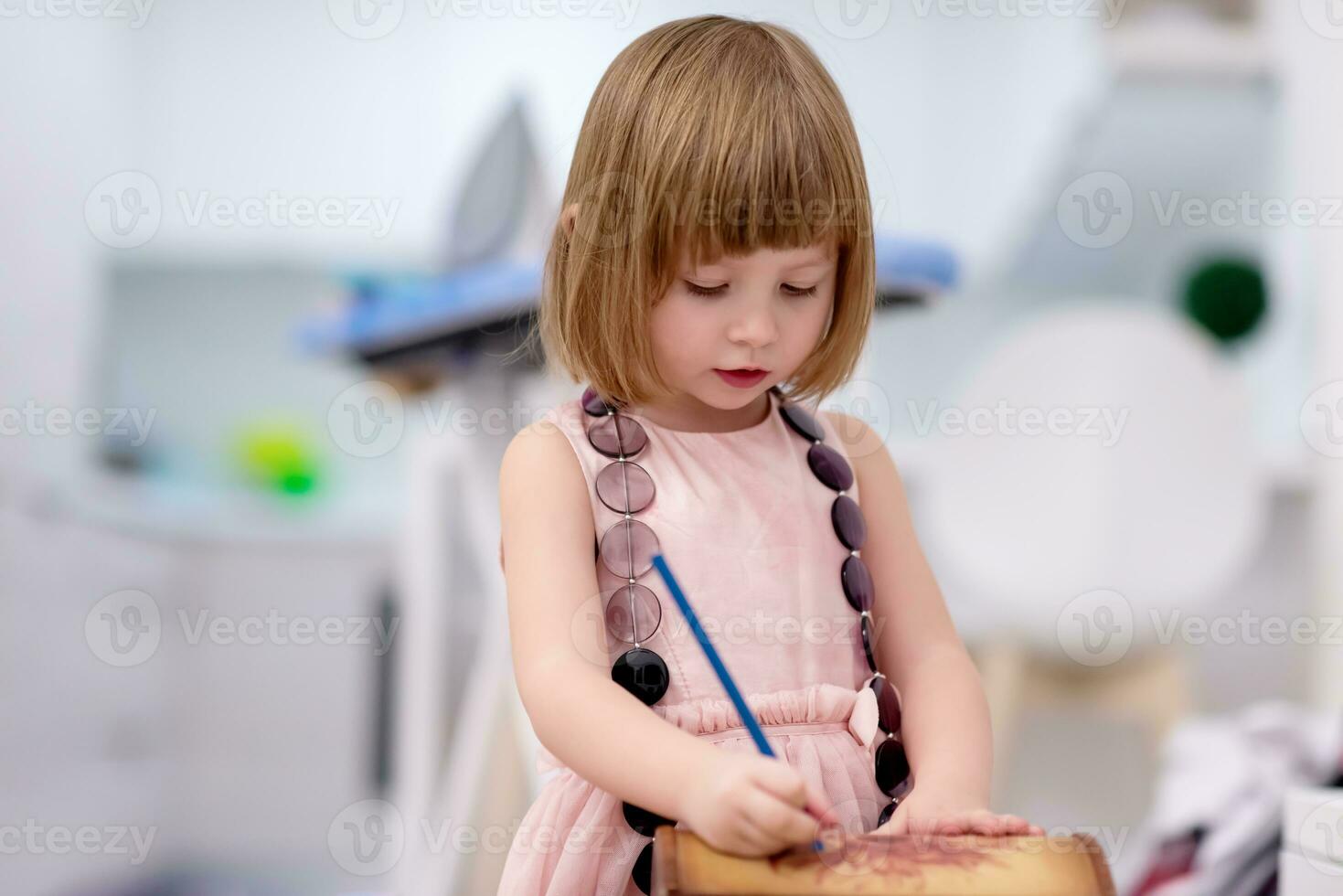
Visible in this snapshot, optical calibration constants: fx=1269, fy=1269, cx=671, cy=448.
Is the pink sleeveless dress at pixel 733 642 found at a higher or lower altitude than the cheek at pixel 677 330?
lower

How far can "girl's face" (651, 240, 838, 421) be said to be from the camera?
2.03 feet

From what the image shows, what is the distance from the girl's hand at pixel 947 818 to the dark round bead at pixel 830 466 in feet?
0.57

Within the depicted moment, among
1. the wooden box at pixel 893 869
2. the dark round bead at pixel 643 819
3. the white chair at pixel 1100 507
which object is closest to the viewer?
the wooden box at pixel 893 869

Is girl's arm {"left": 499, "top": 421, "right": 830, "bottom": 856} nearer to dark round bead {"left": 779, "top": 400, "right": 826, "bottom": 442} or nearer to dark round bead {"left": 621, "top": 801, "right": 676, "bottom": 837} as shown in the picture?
dark round bead {"left": 621, "top": 801, "right": 676, "bottom": 837}

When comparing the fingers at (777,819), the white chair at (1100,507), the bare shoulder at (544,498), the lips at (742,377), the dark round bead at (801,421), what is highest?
the lips at (742,377)

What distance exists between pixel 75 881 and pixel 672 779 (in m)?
1.68

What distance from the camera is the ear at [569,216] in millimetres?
671

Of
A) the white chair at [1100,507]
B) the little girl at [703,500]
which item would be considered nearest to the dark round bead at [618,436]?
the little girl at [703,500]

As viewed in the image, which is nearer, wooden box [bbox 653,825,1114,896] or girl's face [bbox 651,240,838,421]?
wooden box [bbox 653,825,1114,896]

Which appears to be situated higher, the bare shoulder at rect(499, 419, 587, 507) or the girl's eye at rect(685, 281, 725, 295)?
the girl's eye at rect(685, 281, 725, 295)

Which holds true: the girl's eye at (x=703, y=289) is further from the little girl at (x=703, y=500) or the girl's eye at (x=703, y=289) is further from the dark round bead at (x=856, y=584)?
the dark round bead at (x=856, y=584)

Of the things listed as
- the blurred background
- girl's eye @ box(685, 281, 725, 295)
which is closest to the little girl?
girl's eye @ box(685, 281, 725, 295)

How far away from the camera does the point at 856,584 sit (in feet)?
2.24

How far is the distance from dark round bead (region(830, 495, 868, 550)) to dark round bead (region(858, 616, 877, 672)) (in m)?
0.04
